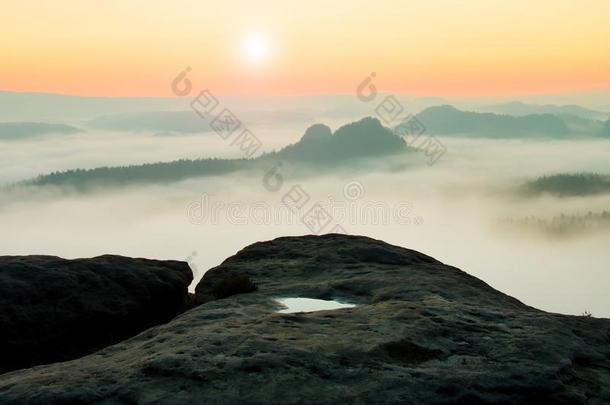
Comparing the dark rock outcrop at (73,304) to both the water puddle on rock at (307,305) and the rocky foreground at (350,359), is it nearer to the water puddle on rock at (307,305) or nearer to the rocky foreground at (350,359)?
the rocky foreground at (350,359)

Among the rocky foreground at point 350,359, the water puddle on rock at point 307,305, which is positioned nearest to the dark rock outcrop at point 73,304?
the rocky foreground at point 350,359

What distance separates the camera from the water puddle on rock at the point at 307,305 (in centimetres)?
1575

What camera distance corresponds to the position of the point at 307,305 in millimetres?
16234

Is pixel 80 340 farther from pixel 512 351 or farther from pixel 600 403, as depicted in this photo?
pixel 600 403

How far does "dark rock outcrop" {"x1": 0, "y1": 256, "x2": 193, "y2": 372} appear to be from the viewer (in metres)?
16.8

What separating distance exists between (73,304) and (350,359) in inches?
393

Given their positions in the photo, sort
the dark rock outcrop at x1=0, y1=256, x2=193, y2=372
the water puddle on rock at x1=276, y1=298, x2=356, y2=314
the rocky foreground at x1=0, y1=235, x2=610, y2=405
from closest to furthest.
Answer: the rocky foreground at x1=0, y1=235, x2=610, y2=405 < the water puddle on rock at x1=276, y1=298, x2=356, y2=314 < the dark rock outcrop at x1=0, y1=256, x2=193, y2=372

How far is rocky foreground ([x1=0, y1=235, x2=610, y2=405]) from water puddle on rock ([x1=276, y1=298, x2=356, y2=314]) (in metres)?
0.37

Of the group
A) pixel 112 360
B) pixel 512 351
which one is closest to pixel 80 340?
pixel 112 360

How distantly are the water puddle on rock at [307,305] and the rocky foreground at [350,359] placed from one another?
365 millimetres

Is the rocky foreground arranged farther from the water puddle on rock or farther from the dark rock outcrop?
the dark rock outcrop

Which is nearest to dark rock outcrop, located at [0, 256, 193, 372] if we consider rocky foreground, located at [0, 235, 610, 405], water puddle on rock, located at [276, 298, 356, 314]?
rocky foreground, located at [0, 235, 610, 405]

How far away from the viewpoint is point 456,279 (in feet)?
65.0

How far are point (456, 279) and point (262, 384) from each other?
36.5 feet
